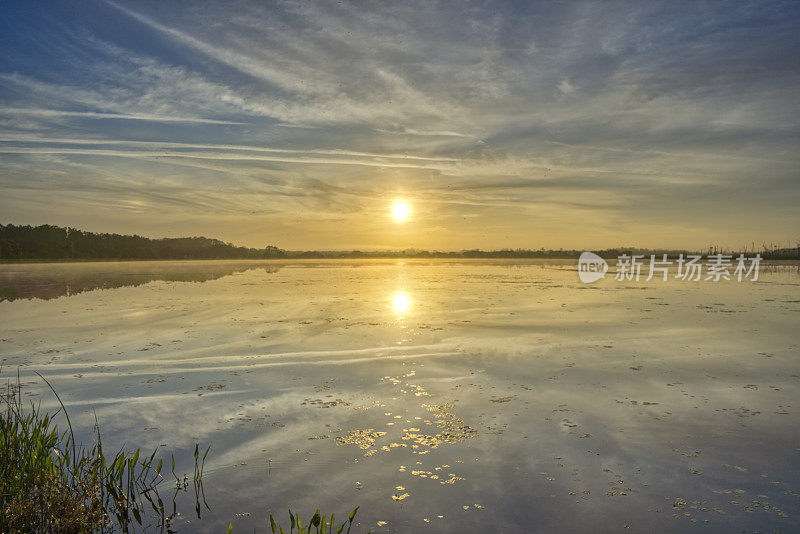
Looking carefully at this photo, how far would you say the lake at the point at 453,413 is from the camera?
18.5 feet

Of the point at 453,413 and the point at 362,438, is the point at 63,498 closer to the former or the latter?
the point at 362,438

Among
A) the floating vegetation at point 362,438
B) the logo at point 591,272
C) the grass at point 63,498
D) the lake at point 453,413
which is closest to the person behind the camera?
the grass at point 63,498

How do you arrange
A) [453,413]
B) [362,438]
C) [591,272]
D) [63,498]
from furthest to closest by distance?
[591,272] < [453,413] < [362,438] < [63,498]

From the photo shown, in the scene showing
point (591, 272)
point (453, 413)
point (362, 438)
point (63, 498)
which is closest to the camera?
point (63, 498)

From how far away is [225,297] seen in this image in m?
28.6

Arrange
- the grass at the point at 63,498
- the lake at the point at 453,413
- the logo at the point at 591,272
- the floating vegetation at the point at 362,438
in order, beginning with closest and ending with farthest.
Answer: the grass at the point at 63,498 < the lake at the point at 453,413 < the floating vegetation at the point at 362,438 < the logo at the point at 591,272

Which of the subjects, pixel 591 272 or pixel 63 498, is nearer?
pixel 63 498

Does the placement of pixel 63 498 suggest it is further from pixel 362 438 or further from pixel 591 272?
pixel 591 272

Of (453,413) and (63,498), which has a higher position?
(453,413)

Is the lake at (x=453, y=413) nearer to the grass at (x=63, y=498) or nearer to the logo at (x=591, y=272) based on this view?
the grass at (x=63, y=498)

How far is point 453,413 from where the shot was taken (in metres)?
8.70

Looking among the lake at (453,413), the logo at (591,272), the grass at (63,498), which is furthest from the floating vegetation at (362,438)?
the logo at (591,272)

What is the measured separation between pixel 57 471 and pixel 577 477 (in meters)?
6.38

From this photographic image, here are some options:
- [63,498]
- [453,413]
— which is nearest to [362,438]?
[453,413]
